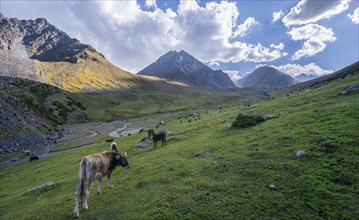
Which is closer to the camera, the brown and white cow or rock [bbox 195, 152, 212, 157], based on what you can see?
the brown and white cow

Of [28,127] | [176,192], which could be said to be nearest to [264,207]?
[176,192]

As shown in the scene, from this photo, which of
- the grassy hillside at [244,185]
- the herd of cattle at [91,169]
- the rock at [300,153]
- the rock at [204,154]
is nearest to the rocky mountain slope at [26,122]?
the grassy hillside at [244,185]

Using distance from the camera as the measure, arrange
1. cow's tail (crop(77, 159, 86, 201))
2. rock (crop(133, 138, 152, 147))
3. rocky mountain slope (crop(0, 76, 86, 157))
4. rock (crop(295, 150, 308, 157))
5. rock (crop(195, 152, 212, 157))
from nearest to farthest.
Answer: cow's tail (crop(77, 159, 86, 201)), rock (crop(295, 150, 308, 157)), rock (crop(195, 152, 212, 157)), rock (crop(133, 138, 152, 147)), rocky mountain slope (crop(0, 76, 86, 157))

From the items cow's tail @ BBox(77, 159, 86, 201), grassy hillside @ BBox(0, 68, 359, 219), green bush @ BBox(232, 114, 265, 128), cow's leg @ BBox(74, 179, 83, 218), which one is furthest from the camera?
green bush @ BBox(232, 114, 265, 128)

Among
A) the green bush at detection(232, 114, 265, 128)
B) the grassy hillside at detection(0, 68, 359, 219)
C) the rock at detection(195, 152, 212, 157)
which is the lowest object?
the grassy hillside at detection(0, 68, 359, 219)

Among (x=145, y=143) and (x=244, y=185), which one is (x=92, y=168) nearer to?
(x=244, y=185)

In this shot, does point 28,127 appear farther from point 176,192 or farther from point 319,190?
point 319,190

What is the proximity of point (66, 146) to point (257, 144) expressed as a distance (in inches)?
2435

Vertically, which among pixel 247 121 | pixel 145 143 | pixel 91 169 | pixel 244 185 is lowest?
pixel 244 185

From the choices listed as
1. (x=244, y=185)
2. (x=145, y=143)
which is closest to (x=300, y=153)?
(x=244, y=185)

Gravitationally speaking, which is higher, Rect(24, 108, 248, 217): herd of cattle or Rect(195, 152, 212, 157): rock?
Rect(24, 108, 248, 217): herd of cattle

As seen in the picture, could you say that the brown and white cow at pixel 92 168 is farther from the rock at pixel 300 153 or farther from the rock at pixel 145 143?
the rock at pixel 145 143

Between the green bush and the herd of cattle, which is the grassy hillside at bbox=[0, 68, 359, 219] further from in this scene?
the green bush

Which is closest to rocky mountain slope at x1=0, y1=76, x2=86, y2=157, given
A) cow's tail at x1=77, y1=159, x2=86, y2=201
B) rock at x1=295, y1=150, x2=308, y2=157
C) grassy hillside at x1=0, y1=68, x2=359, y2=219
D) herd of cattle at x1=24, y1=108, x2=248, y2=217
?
grassy hillside at x1=0, y1=68, x2=359, y2=219
